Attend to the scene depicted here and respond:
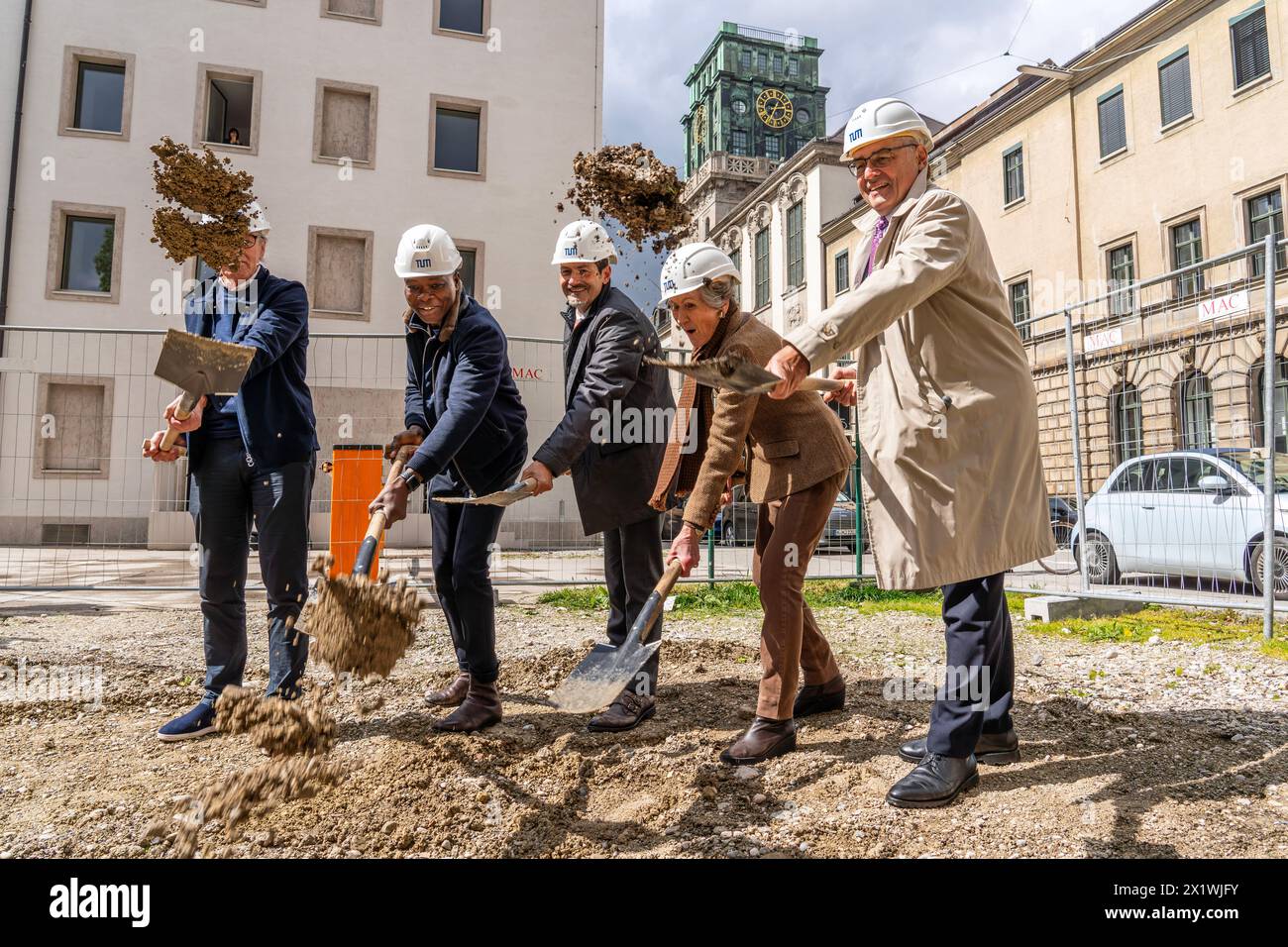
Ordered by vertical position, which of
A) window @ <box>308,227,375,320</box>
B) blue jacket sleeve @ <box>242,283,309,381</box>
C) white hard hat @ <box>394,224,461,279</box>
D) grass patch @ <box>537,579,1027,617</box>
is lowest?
grass patch @ <box>537,579,1027,617</box>

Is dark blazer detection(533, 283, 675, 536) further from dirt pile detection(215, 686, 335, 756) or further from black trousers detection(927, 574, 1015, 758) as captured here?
black trousers detection(927, 574, 1015, 758)

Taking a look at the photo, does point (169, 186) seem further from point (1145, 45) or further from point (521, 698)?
point (1145, 45)

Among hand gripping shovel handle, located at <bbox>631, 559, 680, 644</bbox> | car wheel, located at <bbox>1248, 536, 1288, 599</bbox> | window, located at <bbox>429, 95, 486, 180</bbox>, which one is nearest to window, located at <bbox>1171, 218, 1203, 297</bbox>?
car wheel, located at <bbox>1248, 536, 1288, 599</bbox>

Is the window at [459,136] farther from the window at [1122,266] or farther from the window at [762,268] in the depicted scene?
the window at [762,268]

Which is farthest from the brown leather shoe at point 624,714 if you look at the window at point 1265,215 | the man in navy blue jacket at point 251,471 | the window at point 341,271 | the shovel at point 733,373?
the window at point 1265,215

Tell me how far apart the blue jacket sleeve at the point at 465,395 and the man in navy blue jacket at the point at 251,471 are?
635 millimetres

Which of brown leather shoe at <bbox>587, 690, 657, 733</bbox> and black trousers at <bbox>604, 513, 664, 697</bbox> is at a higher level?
black trousers at <bbox>604, 513, 664, 697</bbox>

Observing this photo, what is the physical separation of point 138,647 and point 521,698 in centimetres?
267

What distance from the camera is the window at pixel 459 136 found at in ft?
59.9

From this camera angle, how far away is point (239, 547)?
3469mm

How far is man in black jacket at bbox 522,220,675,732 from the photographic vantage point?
3.36 m

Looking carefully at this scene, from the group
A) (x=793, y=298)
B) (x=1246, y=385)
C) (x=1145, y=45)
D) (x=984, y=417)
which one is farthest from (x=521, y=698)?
(x=793, y=298)

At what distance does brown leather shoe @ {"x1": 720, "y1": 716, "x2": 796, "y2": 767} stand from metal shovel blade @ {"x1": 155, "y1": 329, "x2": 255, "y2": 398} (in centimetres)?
223
